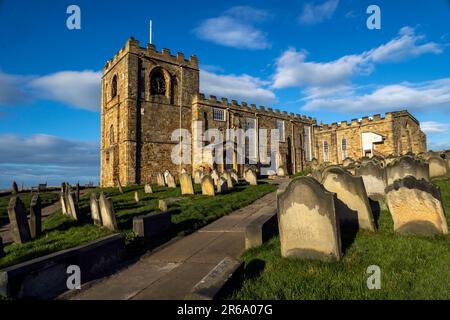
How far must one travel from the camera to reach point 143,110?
27.0m

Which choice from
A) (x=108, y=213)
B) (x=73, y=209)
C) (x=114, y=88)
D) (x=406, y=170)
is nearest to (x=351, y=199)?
(x=406, y=170)

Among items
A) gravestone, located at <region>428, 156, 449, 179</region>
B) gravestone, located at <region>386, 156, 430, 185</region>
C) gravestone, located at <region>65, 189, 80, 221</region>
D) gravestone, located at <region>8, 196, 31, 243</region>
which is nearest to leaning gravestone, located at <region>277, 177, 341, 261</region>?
gravestone, located at <region>386, 156, 430, 185</region>

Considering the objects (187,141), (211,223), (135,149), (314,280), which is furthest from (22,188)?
(314,280)

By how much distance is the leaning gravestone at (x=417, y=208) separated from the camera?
5.17m

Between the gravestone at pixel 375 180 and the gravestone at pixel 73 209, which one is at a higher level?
the gravestone at pixel 375 180

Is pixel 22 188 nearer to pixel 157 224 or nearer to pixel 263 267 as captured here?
pixel 157 224

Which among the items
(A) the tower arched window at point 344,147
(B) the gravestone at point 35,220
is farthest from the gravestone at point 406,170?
(A) the tower arched window at point 344,147

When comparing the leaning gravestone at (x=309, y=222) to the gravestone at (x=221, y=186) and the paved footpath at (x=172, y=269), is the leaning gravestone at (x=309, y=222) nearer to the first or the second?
the paved footpath at (x=172, y=269)

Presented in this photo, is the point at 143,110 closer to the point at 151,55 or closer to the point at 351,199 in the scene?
the point at 151,55

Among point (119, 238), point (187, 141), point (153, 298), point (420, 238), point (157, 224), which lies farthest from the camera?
point (187, 141)

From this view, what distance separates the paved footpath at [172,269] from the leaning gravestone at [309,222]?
116 cm

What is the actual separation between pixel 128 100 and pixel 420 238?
25431 millimetres
